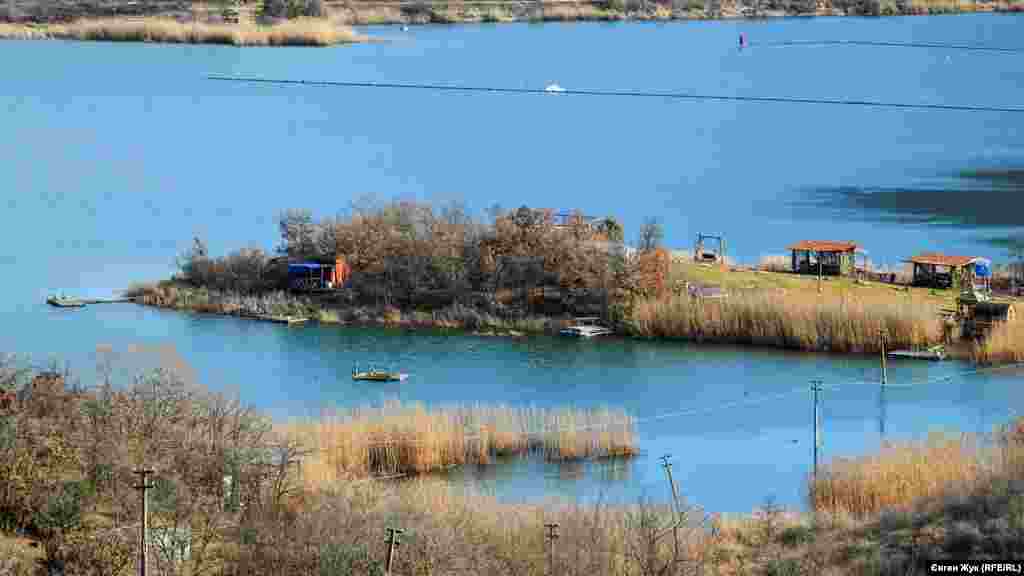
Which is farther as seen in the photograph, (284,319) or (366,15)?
(366,15)

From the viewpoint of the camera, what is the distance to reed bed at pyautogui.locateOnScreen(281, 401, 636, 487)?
898 inches

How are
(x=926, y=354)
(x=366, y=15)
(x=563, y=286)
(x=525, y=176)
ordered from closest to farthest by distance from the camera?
(x=926, y=354), (x=563, y=286), (x=525, y=176), (x=366, y=15)

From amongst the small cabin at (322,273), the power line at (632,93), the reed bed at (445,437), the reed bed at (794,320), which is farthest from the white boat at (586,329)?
the power line at (632,93)

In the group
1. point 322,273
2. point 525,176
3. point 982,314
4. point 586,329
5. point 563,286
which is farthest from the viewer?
point 525,176

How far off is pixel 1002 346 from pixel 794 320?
10.8ft

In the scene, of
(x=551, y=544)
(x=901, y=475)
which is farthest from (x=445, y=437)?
(x=551, y=544)

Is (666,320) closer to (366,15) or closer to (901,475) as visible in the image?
(901,475)

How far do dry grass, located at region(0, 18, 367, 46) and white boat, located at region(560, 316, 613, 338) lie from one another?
205 feet

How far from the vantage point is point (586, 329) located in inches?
1243

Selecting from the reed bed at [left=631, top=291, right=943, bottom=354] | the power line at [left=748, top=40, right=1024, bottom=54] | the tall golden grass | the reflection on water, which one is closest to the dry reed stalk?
the tall golden grass

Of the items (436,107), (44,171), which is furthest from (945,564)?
(436,107)

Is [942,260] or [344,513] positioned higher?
[344,513]

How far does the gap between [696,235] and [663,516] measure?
21.5 m

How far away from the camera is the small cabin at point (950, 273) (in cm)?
3272
